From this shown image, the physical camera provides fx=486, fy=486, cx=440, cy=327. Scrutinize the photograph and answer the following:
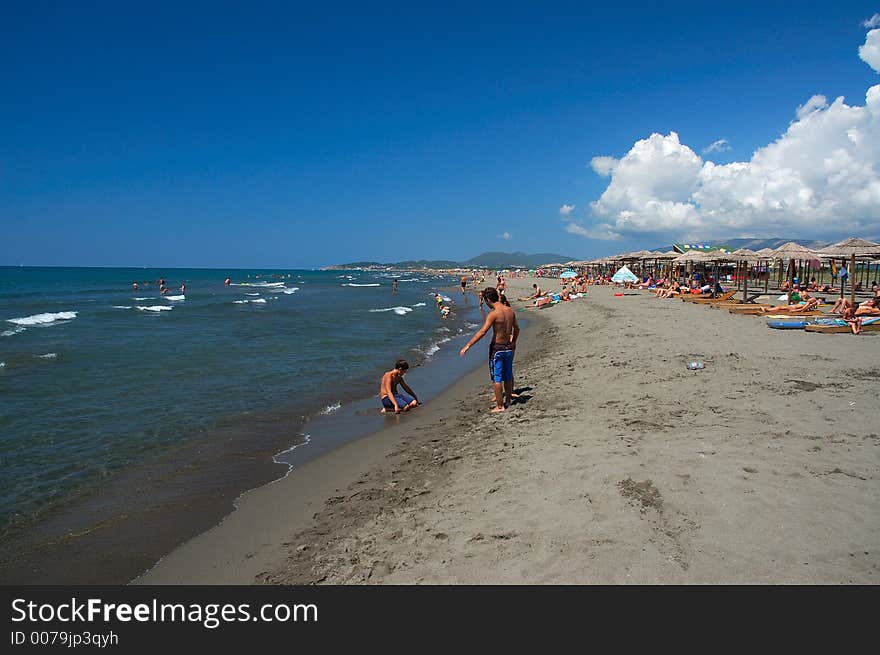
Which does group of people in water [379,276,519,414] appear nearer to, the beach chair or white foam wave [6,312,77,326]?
the beach chair

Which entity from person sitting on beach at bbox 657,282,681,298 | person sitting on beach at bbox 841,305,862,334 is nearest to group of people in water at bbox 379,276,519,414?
person sitting on beach at bbox 841,305,862,334

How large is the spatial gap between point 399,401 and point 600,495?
5300 millimetres

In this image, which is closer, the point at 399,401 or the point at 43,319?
the point at 399,401

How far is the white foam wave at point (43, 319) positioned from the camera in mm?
23453

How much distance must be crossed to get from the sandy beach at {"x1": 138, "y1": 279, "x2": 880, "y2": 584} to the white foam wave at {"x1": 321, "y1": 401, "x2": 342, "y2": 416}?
1601 mm

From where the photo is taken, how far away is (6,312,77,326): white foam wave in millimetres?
23453

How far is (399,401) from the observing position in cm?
880

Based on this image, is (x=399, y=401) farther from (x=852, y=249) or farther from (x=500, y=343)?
(x=852, y=249)

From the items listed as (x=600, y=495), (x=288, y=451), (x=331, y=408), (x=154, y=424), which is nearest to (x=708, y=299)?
(x=331, y=408)

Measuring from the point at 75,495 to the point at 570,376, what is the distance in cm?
758

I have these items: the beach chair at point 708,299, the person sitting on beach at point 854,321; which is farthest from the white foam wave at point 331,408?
the beach chair at point 708,299
